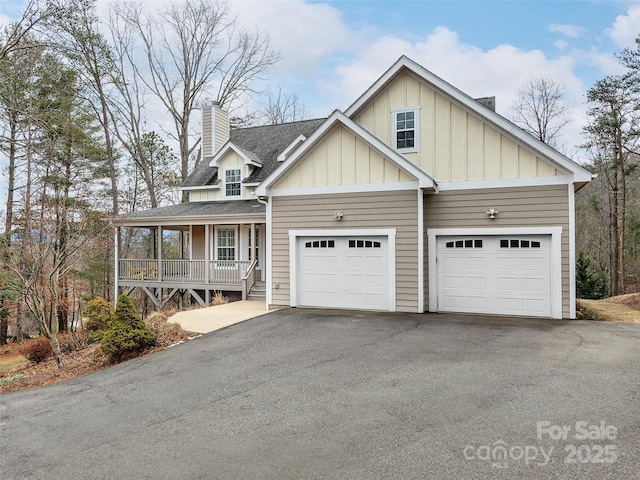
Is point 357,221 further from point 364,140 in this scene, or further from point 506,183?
point 506,183

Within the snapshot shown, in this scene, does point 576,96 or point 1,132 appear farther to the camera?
point 576,96

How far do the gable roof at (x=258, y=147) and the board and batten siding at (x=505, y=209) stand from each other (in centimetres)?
877

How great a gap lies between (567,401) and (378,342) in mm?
A: 3454

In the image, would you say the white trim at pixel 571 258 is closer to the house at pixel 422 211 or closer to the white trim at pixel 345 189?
the house at pixel 422 211

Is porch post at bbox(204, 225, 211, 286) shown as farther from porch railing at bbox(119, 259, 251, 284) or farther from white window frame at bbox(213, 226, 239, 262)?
white window frame at bbox(213, 226, 239, 262)

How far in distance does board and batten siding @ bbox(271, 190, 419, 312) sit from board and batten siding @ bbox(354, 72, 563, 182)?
4.74ft

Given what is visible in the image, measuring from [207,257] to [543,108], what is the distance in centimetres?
1953

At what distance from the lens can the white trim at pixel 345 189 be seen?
10.5m

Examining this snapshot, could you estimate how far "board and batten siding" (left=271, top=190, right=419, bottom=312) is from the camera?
10477mm

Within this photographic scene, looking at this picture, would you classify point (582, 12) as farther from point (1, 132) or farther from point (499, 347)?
point (1, 132)

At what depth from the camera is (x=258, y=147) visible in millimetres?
19484

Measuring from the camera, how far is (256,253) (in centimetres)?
1695

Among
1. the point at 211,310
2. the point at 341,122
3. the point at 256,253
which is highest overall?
the point at 341,122

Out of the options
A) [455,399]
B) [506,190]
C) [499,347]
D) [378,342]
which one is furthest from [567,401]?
[506,190]
